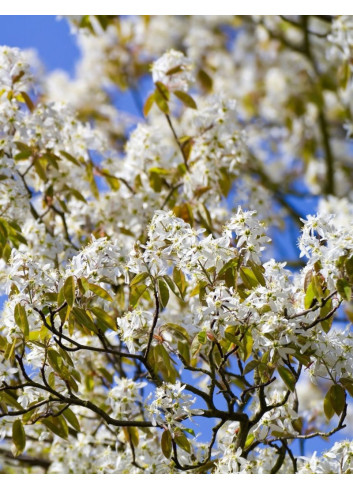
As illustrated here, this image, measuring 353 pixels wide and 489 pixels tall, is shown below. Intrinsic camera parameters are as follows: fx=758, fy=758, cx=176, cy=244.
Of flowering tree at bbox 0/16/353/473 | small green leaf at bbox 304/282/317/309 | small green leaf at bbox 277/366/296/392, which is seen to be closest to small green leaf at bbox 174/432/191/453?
flowering tree at bbox 0/16/353/473

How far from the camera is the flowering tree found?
148 centimetres

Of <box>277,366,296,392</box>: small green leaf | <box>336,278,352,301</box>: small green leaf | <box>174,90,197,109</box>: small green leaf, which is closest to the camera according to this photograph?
<box>336,278,352,301</box>: small green leaf

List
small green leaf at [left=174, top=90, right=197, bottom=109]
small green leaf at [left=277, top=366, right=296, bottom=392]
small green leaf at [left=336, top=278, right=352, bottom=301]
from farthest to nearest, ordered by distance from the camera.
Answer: small green leaf at [left=174, top=90, right=197, bottom=109], small green leaf at [left=277, top=366, right=296, bottom=392], small green leaf at [left=336, top=278, right=352, bottom=301]

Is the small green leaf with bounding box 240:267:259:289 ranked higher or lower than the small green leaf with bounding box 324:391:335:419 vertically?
higher

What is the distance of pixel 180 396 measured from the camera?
1552 millimetres

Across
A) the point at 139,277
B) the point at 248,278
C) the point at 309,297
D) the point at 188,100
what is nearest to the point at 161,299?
the point at 139,277

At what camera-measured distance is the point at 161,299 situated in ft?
4.88

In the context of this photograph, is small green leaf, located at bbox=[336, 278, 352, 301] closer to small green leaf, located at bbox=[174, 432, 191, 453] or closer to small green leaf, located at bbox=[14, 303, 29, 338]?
small green leaf, located at bbox=[174, 432, 191, 453]

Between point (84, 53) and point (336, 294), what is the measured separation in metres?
4.27

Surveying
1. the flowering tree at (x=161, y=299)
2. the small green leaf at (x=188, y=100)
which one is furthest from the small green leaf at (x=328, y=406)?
the small green leaf at (x=188, y=100)

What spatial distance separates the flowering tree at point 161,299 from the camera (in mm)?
1479

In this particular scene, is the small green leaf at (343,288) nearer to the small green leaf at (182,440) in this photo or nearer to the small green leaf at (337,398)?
the small green leaf at (337,398)

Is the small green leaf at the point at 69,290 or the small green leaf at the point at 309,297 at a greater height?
the small green leaf at the point at 309,297

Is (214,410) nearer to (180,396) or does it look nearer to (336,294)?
(180,396)
